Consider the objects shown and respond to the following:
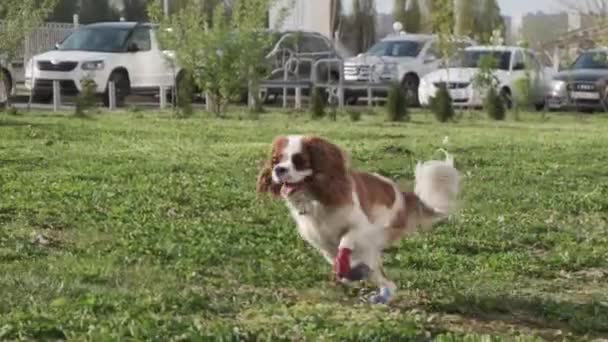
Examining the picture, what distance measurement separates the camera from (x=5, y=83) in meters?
23.4

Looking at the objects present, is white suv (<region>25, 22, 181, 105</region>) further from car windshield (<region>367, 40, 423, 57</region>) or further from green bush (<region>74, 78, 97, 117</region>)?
car windshield (<region>367, 40, 423, 57</region>)

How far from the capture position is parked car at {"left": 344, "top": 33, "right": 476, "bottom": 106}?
98.0ft

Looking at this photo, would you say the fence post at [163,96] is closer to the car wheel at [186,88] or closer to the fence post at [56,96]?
the fence post at [56,96]

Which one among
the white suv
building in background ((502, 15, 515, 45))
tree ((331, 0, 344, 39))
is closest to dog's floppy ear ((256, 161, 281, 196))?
the white suv

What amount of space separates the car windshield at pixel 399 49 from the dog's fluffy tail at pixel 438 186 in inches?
958

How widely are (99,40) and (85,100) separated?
19.9 ft

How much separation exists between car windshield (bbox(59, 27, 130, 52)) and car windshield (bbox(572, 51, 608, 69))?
33.5 ft

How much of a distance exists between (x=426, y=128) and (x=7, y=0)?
6.66m

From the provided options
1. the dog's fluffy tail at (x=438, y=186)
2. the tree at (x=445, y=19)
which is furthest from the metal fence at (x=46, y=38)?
the dog's fluffy tail at (x=438, y=186)

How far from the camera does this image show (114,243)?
25.5 feet

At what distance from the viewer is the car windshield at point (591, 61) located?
2961 cm

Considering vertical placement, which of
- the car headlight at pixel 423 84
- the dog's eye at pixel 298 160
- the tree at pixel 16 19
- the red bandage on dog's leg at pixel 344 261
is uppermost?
the tree at pixel 16 19

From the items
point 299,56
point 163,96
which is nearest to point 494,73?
point 299,56

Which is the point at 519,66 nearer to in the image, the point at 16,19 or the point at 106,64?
the point at 106,64
